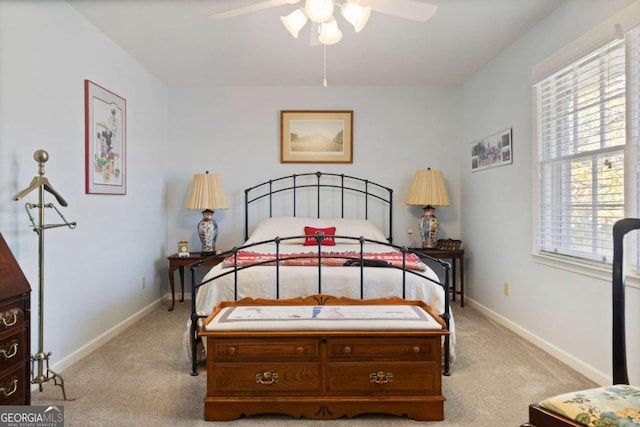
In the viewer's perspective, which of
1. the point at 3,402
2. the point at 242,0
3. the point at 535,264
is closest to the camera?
the point at 3,402

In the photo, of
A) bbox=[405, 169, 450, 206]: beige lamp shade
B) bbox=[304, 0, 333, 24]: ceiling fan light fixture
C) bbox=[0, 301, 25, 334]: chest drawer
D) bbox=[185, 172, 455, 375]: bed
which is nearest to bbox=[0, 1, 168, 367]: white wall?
bbox=[0, 301, 25, 334]: chest drawer

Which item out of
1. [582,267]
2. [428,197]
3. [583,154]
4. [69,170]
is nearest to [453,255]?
[428,197]

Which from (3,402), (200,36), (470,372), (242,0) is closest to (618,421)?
(470,372)

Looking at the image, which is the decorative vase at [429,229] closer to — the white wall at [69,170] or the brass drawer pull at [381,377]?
the brass drawer pull at [381,377]

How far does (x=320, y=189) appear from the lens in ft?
14.9

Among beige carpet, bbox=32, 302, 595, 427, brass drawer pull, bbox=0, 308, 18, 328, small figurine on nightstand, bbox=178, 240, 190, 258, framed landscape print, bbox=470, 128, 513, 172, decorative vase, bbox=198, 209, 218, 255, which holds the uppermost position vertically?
framed landscape print, bbox=470, 128, 513, 172

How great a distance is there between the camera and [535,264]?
3.01 metres

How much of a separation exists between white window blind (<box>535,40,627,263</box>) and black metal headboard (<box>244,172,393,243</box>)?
185 cm

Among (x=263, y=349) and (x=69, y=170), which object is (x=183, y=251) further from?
(x=263, y=349)

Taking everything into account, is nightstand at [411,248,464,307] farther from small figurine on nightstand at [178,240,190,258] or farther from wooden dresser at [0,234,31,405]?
wooden dresser at [0,234,31,405]

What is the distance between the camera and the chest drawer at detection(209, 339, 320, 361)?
185 cm

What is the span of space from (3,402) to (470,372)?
8.21 ft

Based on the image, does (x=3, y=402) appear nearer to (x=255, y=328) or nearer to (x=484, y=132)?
(x=255, y=328)

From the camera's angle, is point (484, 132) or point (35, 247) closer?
point (35, 247)
